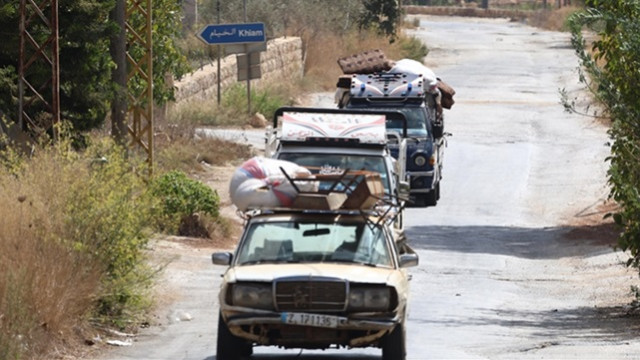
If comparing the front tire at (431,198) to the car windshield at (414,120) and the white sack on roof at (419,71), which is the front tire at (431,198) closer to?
the white sack on roof at (419,71)

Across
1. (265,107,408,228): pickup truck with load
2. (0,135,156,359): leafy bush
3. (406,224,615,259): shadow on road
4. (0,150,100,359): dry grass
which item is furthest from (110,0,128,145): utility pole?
(0,150,100,359): dry grass

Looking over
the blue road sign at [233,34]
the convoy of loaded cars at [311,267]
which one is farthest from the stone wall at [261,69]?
the convoy of loaded cars at [311,267]

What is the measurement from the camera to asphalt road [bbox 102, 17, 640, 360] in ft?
55.0

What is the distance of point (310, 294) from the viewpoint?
13.4 meters

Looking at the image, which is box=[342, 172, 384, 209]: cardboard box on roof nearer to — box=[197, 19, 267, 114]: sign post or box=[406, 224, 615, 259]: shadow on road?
box=[406, 224, 615, 259]: shadow on road

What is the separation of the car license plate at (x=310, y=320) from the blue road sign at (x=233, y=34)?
1058 inches

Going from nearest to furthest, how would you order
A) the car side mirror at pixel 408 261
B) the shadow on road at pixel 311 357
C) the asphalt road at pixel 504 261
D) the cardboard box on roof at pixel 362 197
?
the car side mirror at pixel 408 261, the cardboard box on roof at pixel 362 197, the shadow on road at pixel 311 357, the asphalt road at pixel 504 261

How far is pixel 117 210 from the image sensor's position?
1706cm

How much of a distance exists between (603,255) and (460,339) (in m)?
11.2

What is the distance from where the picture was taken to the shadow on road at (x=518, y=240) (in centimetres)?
2825

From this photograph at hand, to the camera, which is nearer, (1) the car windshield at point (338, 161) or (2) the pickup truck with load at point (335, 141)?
(1) the car windshield at point (338, 161)

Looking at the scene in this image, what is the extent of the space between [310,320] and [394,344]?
0.95 m

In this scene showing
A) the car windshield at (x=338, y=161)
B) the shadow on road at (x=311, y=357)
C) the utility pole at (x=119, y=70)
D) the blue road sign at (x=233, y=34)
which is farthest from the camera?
the blue road sign at (x=233, y=34)

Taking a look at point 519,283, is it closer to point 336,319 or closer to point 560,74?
point 336,319
